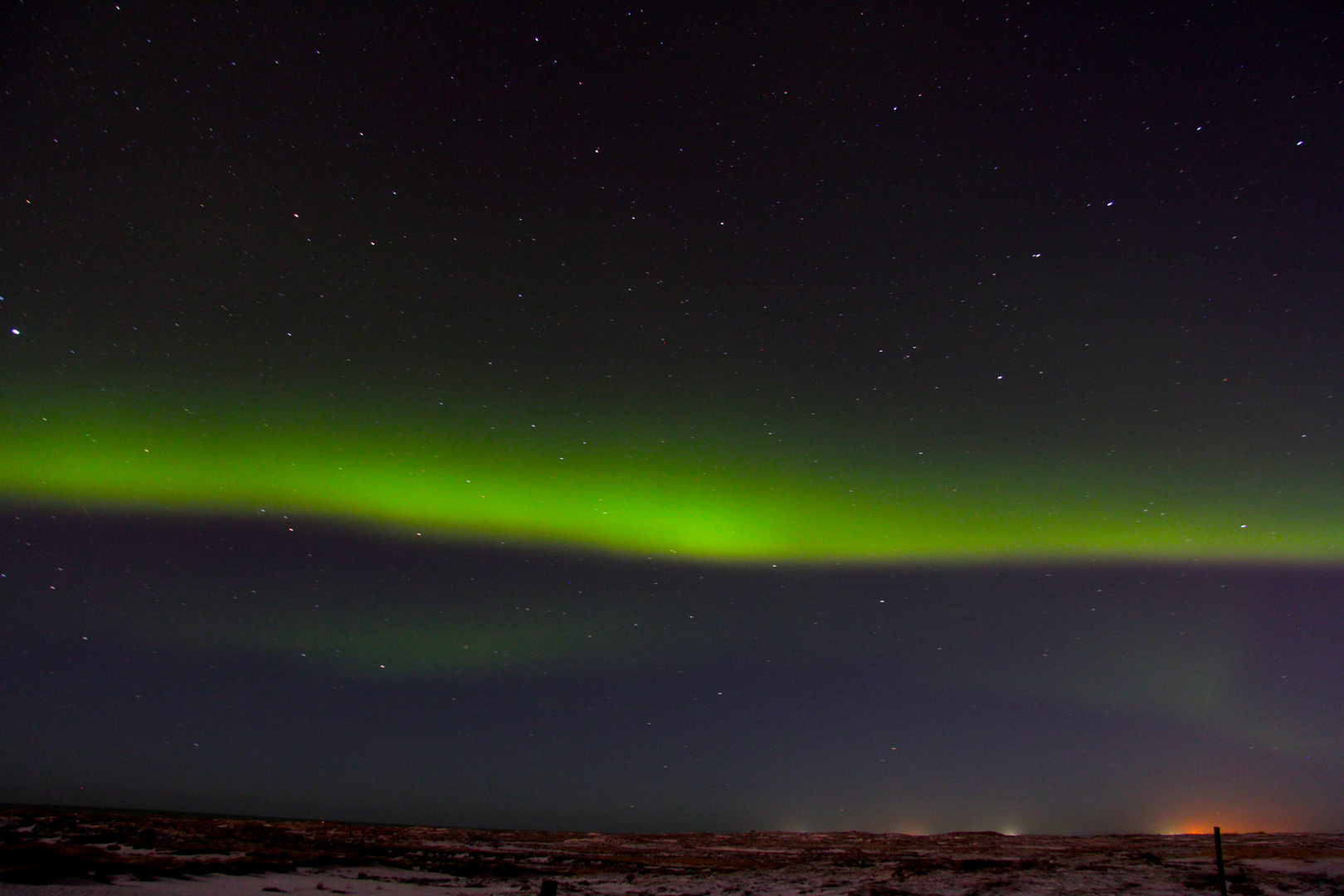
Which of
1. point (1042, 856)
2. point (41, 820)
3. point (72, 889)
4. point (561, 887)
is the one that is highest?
point (72, 889)

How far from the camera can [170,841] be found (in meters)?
35.5

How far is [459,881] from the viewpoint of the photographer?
2520 centimetres

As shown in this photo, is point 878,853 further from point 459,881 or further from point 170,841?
point 170,841

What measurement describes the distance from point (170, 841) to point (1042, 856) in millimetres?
45646

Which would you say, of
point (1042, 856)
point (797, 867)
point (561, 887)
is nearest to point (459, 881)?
point (561, 887)

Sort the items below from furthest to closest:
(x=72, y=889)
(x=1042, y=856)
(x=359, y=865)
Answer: (x=1042, y=856) → (x=359, y=865) → (x=72, y=889)

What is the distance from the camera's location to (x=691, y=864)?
34.8 meters

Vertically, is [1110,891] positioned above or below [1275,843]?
above

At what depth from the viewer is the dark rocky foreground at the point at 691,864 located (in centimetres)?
2166

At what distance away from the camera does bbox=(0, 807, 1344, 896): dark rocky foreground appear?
21.7 metres

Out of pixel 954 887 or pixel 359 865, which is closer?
pixel 954 887

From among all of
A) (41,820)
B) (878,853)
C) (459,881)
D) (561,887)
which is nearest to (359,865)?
(459,881)

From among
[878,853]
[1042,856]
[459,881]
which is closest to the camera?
[459,881]

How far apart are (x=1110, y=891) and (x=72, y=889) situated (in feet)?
94.7
